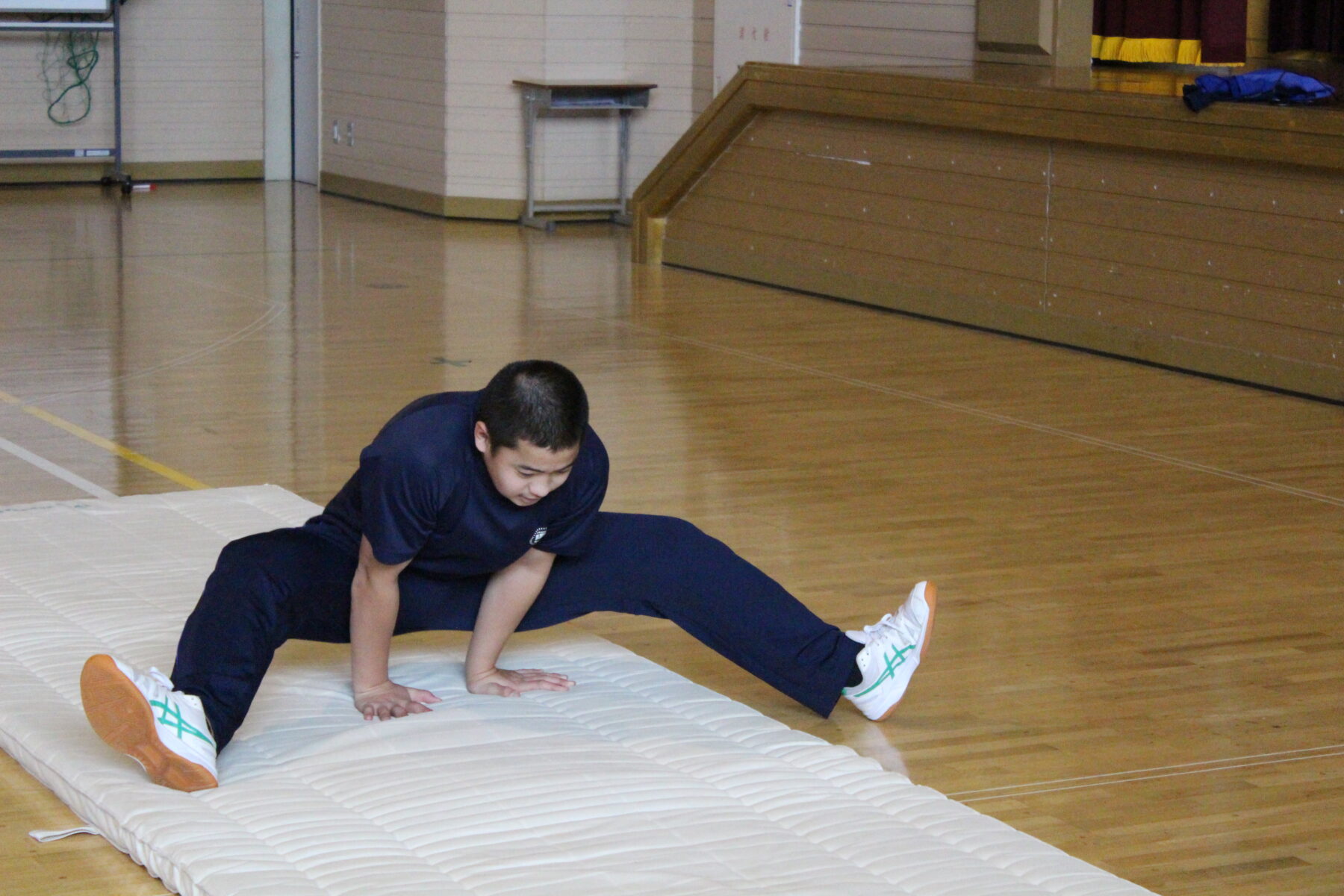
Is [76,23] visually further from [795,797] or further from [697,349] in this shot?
[795,797]

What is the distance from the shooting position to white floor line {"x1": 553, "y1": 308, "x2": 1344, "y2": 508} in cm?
473

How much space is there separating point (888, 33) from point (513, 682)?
21.5 feet

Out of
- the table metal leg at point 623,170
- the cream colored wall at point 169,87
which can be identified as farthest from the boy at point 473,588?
the cream colored wall at point 169,87

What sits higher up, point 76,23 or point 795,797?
point 76,23

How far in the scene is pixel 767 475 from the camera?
4.77m

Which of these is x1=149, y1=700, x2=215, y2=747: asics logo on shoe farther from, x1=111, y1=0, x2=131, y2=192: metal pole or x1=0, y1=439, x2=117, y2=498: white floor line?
x1=111, y1=0, x2=131, y2=192: metal pole

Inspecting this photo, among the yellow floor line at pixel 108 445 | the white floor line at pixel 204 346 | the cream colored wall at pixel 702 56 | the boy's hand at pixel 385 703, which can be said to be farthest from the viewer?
the cream colored wall at pixel 702 56

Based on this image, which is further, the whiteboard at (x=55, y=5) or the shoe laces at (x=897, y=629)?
the whiteboard at (x=55, y=5)

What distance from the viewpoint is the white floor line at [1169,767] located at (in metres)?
2.73

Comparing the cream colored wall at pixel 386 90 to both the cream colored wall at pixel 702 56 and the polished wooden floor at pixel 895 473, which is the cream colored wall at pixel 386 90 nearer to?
the cream colored wall at pixel 702 56

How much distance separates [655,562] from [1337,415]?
343 cm

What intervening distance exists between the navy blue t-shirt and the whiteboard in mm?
9787

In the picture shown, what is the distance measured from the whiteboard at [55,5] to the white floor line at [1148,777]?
10351 millimetres

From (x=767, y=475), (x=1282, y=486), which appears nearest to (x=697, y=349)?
(x=767, y=475)
